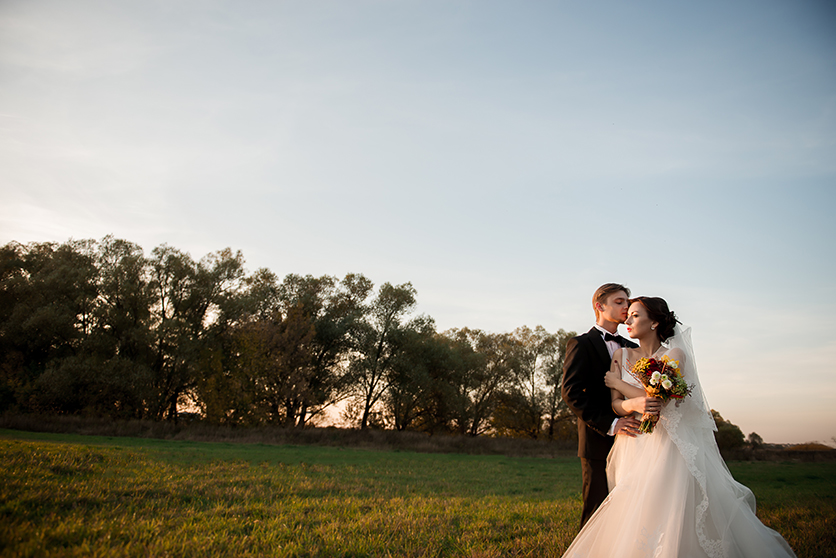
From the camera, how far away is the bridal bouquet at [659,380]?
419 cm

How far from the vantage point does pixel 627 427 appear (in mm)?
4508

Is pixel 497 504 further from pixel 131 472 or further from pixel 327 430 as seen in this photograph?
pixel 327 430

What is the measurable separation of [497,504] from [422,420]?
137ft

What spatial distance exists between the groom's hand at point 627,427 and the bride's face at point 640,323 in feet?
2.90

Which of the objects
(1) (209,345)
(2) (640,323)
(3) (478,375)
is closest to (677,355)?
(2) (640,323)

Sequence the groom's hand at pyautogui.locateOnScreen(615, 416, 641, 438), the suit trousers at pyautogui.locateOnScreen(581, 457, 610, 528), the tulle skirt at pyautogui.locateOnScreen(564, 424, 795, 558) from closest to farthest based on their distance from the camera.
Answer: the tulle skirt at pyautogui.locateOnScreen(564, 424, 795, 558) < the groom's hand at pyautogui.locateOnScreen(615, 416, 641, 438) < the suit trousers at pyautogui.locateOnScreen(581, 457, 610, 528)

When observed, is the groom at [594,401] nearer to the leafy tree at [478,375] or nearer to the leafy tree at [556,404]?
the leafy tree at [478,375]

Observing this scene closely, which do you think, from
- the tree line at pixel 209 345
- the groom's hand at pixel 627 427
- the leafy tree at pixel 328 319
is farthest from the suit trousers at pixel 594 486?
the leafy tree at pixel 328 319

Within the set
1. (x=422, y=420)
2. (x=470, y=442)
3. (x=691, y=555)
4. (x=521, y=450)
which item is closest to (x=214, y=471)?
(x=691, y=555)

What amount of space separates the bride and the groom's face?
4.4 inches

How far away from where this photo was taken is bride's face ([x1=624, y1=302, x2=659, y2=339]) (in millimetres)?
4844

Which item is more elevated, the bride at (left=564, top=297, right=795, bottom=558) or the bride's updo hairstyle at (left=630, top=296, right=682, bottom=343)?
the bride's updo hairstyle at (left=630, top=296, right=682, bottom=343)

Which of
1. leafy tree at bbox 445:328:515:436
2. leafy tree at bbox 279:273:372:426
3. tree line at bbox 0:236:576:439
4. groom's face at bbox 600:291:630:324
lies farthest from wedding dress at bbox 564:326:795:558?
leafy tree at bbox 445:328:515:436

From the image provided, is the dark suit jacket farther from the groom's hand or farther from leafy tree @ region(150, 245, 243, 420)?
leafy tree @ region(150, 245, 243, 420)
